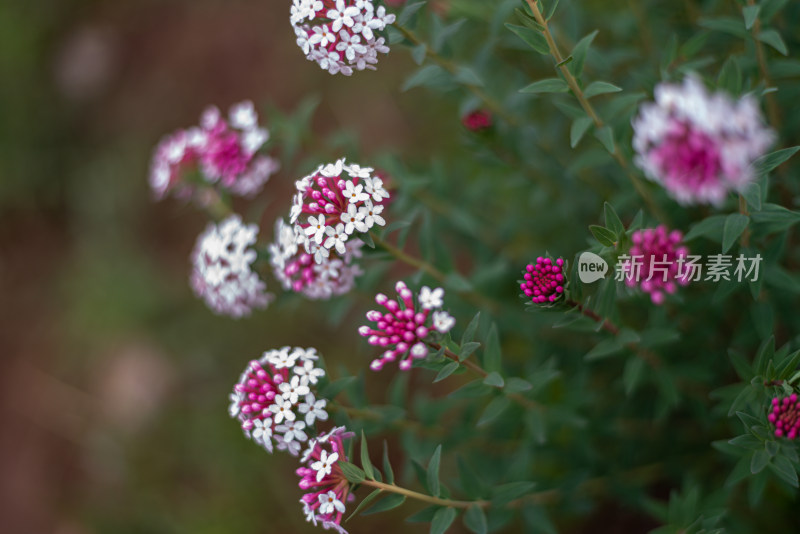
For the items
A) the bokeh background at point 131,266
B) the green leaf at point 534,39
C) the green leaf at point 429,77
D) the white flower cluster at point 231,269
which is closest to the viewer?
the green leaf at point 534,39

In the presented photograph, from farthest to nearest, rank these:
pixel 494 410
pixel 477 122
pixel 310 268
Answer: pixel 477 122 → pixel 310 268 → pixel 494 410

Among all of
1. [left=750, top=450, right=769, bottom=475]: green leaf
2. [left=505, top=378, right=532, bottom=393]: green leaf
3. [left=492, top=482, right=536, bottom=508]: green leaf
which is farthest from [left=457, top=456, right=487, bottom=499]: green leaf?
[left=750, top=450, right=769, bottom=475]: green leaf

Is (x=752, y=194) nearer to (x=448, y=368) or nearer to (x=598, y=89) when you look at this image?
(x=598, y=89)

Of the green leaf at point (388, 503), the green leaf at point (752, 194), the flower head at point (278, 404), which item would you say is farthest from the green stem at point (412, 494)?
the green leaf at point (752, 194)

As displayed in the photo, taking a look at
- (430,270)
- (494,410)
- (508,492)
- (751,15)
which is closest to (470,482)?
(508,492)

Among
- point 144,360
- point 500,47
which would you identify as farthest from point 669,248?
point 144,360

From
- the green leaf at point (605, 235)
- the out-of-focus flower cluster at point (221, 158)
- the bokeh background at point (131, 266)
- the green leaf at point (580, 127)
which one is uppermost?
the green leaf at point (580, 127)

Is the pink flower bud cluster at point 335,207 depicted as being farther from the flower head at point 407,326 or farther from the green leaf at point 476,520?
the green leaf at point 476,520
